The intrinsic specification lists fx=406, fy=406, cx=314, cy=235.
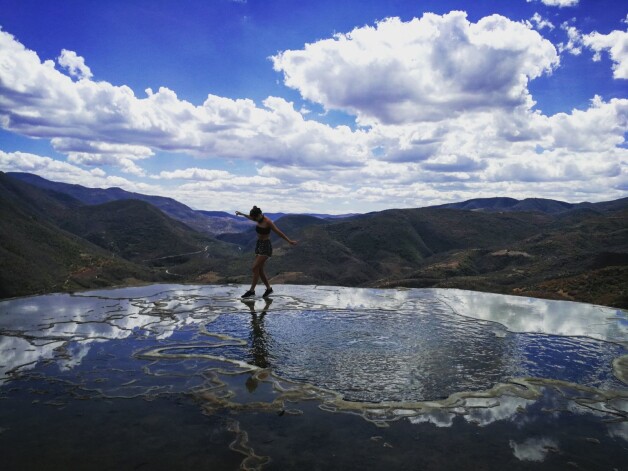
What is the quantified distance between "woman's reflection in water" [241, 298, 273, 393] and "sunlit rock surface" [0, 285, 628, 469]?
0.04 metres

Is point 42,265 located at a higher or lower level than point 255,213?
lower

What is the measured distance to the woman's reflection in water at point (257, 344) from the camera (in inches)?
248

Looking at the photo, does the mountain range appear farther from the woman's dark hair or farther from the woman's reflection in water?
the woman's reflection in water

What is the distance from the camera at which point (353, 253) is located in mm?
71000

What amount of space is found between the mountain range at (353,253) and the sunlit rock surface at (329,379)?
891 cm

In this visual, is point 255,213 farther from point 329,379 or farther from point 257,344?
point 329,379

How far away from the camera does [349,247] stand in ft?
Answer: 245

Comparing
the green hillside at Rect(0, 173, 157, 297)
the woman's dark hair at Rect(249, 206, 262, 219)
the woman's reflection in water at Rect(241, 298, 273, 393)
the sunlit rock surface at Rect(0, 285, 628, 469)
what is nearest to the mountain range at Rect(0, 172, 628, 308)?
the green hillside at Rect(0, 173, 157, 297)

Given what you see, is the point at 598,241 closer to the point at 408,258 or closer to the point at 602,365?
the point at 408,258

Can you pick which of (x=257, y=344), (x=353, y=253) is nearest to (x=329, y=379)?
(x=257, y=344)

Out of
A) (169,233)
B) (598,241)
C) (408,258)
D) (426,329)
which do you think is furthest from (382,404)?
(169,233)

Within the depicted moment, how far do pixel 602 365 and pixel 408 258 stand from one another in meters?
64.4

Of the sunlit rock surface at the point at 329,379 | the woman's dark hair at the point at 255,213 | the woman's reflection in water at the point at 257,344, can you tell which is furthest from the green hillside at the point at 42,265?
the woman's reflection in water at the point at 257,344

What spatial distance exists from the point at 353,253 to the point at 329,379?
64.9m
